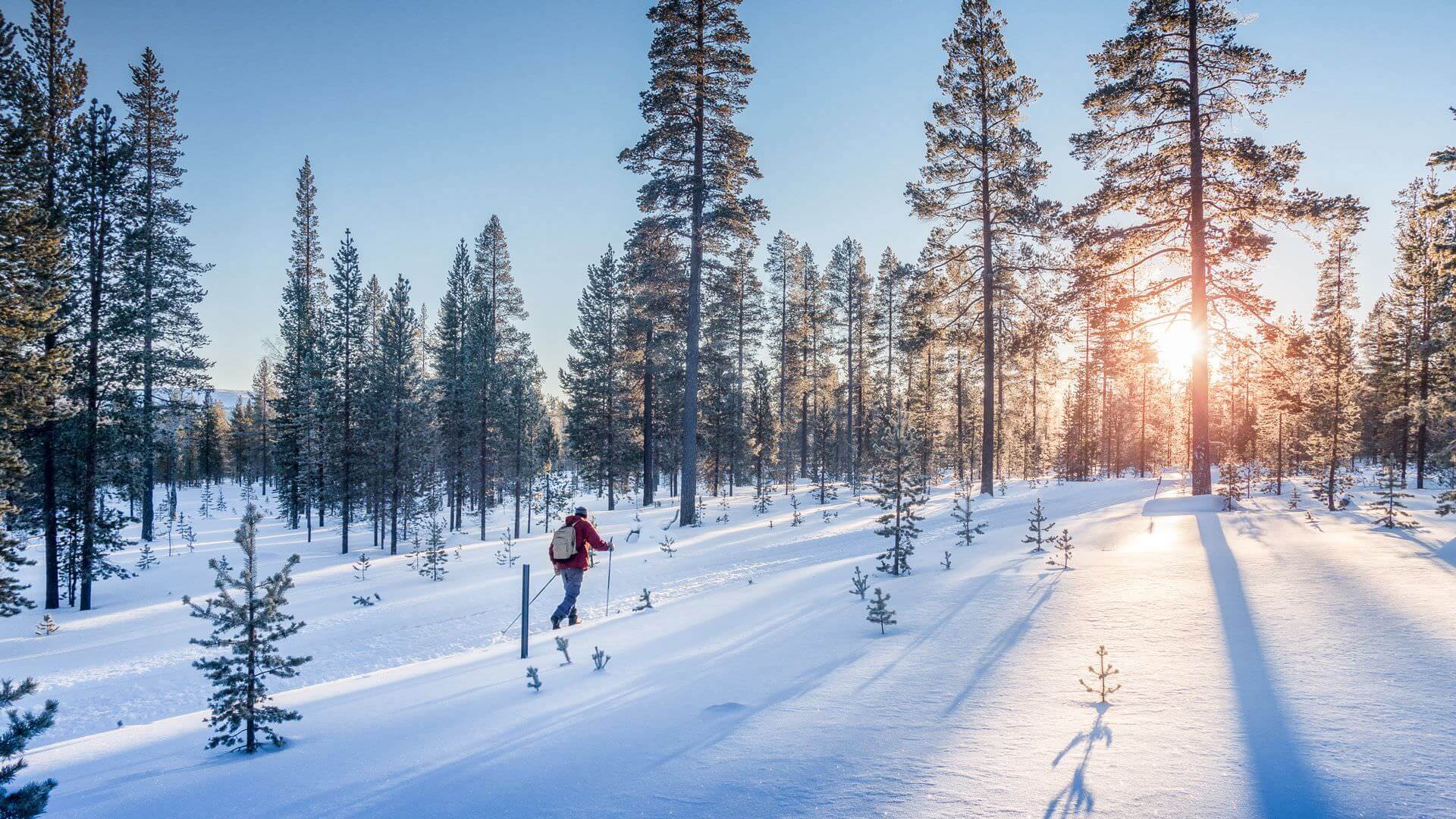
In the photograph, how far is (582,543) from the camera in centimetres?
968

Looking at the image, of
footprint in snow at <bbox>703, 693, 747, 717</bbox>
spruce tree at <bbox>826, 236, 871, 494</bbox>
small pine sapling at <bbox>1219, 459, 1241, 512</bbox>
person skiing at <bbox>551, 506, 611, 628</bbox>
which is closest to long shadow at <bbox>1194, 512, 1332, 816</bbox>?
footprint in snow at <bbox>703, 693, 747, 717</bbox>

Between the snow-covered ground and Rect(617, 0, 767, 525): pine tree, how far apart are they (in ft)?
43.7

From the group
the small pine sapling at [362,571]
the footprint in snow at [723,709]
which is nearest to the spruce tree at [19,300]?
the small pine sapling at [362,571]

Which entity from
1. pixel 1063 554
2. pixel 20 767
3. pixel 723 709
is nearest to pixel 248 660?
pixel 20 767

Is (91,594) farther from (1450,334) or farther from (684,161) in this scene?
(1450,334)

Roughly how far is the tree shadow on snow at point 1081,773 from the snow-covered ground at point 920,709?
1 cm

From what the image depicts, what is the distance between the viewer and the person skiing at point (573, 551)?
31.1 feet

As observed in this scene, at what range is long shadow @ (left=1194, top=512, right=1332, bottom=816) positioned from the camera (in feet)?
8.91

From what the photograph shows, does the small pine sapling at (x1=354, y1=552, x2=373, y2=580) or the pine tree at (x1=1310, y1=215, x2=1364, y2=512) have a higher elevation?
the pine tree at (x1=1310, y1=215, x2=1364, y2=512)

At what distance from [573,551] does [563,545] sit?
18 centimetres

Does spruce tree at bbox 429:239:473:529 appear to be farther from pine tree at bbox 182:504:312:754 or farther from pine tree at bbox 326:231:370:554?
pine tree at bbox 182:504:312:754

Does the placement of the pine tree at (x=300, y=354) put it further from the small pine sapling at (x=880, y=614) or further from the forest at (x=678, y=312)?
the small pine sapling at (x=880, y=614)

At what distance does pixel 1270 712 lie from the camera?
3646mm

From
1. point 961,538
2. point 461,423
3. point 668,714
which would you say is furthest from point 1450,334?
point 461,423
